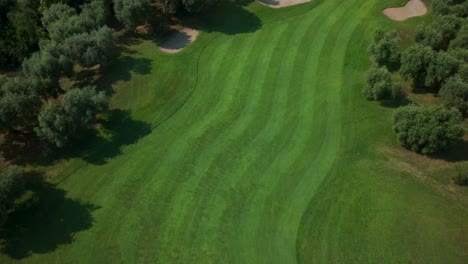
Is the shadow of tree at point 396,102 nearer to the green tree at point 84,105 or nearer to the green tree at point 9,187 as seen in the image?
the green tree at point 84,105

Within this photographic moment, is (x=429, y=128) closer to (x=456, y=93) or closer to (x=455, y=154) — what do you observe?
(x=455, y=154)

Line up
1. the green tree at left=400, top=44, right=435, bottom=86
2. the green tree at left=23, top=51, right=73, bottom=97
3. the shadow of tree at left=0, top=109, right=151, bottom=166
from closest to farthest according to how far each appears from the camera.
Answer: the shadow of tree at left=0, top=109, right=151, bottom=166, the green tree at left=23, top=51, right=73, bottom=97, the green tree at left=400, top=44, right=435, bottom=86

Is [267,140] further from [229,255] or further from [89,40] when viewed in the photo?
[89,40]

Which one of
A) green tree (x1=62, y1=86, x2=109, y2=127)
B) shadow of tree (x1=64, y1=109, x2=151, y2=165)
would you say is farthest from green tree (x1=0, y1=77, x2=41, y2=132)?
shadow of tree (x1=64, y1=109, x2=151, y2=165)

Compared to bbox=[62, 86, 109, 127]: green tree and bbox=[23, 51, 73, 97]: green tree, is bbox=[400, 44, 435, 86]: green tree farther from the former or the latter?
bbox=[23, 51, 73, 97]: green tree

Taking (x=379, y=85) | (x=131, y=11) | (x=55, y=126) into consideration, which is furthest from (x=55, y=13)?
(x=379, y=85)

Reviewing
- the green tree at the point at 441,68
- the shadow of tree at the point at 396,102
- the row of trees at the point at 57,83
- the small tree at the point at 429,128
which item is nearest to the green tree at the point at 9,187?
the row of trees at the point at 57,83
